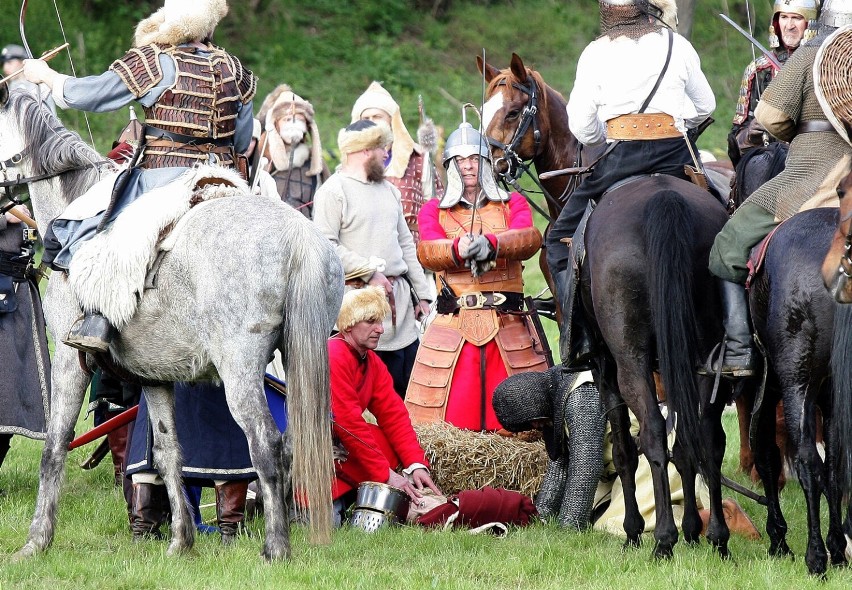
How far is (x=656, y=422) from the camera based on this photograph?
5641 millimetres

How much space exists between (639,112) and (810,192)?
1069mm

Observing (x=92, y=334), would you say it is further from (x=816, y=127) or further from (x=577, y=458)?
(x=816, y=127)

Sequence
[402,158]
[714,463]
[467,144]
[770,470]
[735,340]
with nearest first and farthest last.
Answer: [735,340] < [714,463] < [770,470] < [467,144] < [402,158]

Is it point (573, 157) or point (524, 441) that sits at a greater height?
point (573, 157)

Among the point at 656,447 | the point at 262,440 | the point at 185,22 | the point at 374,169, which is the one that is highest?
the point at 185,22

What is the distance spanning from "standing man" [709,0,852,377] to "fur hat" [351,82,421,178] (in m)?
5.31

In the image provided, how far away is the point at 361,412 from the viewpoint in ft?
22.8

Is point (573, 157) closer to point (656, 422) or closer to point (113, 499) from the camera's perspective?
point (656, 422)

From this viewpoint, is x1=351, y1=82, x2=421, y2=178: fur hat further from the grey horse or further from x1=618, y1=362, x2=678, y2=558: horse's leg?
x1=618, y1=362, x2=678, y2=558: horse's leg

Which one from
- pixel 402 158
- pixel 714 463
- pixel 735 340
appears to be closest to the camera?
pixel 735 340

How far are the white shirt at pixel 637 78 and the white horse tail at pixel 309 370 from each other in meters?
1.69

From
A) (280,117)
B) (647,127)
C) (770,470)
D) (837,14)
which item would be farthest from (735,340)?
(280,117)

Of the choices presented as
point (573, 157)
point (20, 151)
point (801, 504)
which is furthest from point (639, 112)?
point (20, 151)

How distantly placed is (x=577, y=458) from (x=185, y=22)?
307 cm
